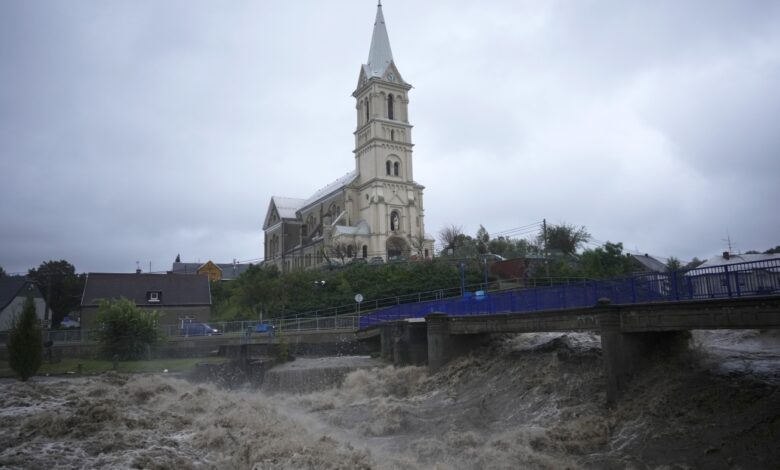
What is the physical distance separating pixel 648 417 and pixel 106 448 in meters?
15.6

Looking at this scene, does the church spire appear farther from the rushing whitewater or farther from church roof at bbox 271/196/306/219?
the rushing whitewater

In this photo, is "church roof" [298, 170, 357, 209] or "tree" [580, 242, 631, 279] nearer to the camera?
"tree" [580, 242, 631, 279]

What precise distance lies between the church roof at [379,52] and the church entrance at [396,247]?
1030 inches

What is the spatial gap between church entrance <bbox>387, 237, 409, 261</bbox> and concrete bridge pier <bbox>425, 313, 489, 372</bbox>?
49338 millimetres

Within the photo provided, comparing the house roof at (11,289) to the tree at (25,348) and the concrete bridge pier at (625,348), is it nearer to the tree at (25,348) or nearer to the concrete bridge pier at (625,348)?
the tree at (25,348)

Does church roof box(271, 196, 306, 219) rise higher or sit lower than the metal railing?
higher

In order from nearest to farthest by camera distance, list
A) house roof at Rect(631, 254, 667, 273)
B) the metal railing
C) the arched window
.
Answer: the metal railing
house roof at Rect(631, 254, 667, 273)
the arched window

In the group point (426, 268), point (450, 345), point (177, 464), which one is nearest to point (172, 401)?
point (177, 464)

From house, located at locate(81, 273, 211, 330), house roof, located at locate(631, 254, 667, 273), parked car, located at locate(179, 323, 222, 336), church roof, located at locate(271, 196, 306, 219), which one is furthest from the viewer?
church roof, located at locate(271, 196, 306, 219)

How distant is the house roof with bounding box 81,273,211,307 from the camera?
5556cm

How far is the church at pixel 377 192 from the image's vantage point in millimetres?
79312

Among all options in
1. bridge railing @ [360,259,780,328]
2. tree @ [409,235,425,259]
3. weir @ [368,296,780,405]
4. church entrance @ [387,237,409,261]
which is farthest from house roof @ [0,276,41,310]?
weir @ [368,296,780,405]

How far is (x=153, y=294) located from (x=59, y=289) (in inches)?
1259

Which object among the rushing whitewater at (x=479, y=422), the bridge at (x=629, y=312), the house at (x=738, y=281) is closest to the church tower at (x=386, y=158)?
the bridge at (x=629, y=312)
